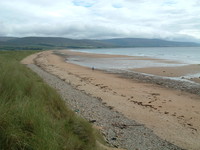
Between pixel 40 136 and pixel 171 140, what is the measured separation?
449 centimetres

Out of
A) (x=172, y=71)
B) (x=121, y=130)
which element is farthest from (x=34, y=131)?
(x=172, y=71)

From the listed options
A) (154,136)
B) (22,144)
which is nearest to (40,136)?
(22,144)

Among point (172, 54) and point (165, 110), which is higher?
point (172, 54)

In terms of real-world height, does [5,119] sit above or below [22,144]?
above

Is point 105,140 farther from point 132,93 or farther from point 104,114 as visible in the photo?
point 132,93

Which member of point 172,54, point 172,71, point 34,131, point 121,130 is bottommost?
point 121,130

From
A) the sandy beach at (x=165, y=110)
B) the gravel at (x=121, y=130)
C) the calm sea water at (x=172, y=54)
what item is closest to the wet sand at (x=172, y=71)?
the sandy beach at (x=165, y=110)

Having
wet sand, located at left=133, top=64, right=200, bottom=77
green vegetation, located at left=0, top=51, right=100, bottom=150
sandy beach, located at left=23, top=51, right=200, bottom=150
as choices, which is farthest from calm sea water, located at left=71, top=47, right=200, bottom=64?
green vegetation, located at left=0, top=51, right=100, bottom=150

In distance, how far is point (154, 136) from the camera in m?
6.07

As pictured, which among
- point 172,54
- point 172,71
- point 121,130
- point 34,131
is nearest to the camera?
point 34,131

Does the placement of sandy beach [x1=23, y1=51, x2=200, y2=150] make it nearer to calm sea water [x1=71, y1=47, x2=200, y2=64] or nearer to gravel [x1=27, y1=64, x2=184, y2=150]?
gravel [x1=27, y1=64, x2=184, y2=150]

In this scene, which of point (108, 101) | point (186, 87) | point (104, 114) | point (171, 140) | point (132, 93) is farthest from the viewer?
point (186, 87)

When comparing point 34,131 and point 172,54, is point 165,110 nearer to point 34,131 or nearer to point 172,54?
point 34,131

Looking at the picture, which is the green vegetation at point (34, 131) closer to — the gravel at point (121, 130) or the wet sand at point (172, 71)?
the gravel at point (121, 130)
